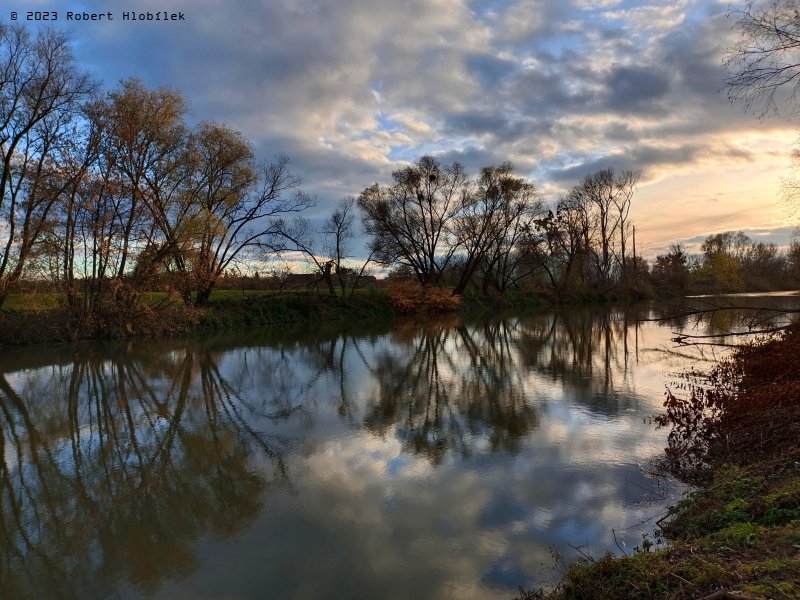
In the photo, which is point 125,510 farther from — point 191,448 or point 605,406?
point 605,406

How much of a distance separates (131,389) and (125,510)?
7.07 m

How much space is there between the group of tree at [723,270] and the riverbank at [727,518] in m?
55.8

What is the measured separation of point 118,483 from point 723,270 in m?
72.4

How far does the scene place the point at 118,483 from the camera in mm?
5762

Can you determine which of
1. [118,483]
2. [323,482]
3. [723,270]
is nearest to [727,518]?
[323,482]

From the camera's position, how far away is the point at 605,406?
872 cm

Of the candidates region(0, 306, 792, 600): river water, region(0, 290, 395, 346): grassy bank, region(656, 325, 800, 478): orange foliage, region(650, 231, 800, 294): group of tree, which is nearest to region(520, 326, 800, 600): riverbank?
region(656, 325, 800, 478): orange foliage

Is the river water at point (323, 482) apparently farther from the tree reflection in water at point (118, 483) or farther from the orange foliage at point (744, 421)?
the orange foliage at point (744, 421)

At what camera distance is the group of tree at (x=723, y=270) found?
195 feet

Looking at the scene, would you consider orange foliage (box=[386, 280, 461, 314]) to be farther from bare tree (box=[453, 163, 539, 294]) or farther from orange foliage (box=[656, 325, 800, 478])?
orange foliage (box=[656, 325, 800, 478])

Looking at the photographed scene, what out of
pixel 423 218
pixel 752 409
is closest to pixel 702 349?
pixel 752 409

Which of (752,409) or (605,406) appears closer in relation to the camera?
(752,409)

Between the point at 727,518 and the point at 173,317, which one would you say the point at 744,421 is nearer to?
the point at 727,518

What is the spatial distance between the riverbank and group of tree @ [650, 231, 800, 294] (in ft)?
183
